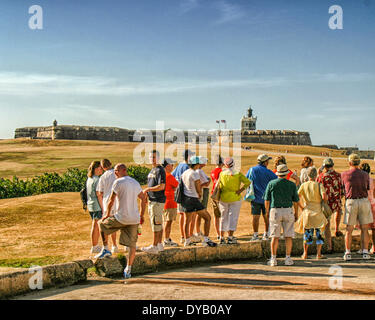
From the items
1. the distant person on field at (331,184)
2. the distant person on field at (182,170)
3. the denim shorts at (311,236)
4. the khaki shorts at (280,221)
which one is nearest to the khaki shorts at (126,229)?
the distant person on field at (182,170)

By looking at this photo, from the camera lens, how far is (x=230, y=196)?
8.69 m

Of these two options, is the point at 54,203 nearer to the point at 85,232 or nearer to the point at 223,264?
the point at 85,232

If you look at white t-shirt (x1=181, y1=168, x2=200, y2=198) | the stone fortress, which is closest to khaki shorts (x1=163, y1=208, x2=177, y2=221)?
white t-shirt (x1=181, y1=168, x2=200, y2=198)

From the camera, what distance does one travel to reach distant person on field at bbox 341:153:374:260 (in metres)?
8.22

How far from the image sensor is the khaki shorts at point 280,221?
305 inches

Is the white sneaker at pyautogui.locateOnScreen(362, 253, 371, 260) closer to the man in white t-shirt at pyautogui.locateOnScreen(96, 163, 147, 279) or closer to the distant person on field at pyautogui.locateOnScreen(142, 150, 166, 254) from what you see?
the distant person on field at pyautogui.locateOnScreen(142, 150, 166, 254)

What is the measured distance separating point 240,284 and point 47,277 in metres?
2.90

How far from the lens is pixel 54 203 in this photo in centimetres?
1812

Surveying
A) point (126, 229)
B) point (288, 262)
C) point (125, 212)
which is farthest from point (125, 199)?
point (288, 262)

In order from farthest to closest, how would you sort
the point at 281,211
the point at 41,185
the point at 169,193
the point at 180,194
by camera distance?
the point at 41,185, the point at 169,193, the point at 180,194, the point at 281,211

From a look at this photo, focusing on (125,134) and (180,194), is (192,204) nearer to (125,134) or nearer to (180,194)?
(180,194)

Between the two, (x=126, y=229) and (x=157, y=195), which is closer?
(x=126, y=229)

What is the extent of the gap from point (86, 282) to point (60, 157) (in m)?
43.8
